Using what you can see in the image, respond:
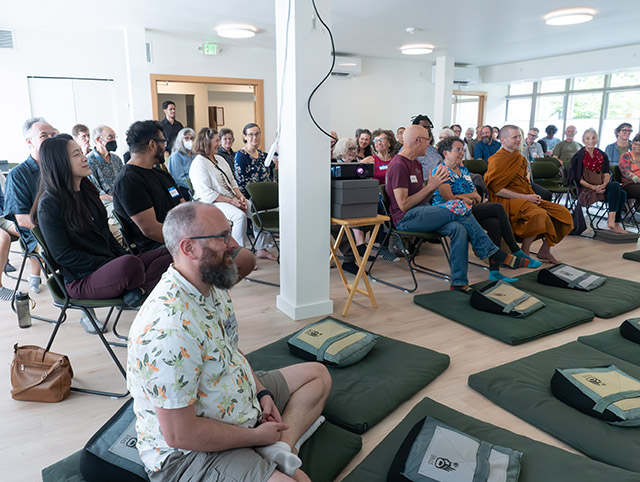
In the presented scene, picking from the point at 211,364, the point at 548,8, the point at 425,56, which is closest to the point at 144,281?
the point at 211,364

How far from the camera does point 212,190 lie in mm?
4605

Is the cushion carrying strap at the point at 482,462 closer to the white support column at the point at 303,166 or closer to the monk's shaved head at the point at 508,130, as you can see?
the white support column at the point at 303,166

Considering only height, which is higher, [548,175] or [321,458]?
[548,175]

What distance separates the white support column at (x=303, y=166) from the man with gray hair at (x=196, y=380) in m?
1.81

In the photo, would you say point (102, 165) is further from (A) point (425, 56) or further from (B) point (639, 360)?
(A) point (425, 56)

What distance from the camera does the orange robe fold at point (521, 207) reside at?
468cm

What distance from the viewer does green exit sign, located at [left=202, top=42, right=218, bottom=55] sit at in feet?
28.3

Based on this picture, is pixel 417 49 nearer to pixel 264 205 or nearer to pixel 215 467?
pixel 264 205

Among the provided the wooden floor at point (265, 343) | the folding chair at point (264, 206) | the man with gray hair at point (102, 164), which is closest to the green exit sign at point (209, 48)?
the man with gray hair at point (102, 164)

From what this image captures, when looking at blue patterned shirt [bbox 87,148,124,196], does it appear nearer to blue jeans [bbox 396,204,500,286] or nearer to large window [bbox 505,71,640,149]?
blue jeans [bbox 396,204,500,286]

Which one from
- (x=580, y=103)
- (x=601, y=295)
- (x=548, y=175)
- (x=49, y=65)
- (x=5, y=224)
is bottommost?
(x=601, y=295)

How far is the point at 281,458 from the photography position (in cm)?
150

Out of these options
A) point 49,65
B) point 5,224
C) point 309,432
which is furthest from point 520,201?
point 49,65

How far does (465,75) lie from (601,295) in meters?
9.78
